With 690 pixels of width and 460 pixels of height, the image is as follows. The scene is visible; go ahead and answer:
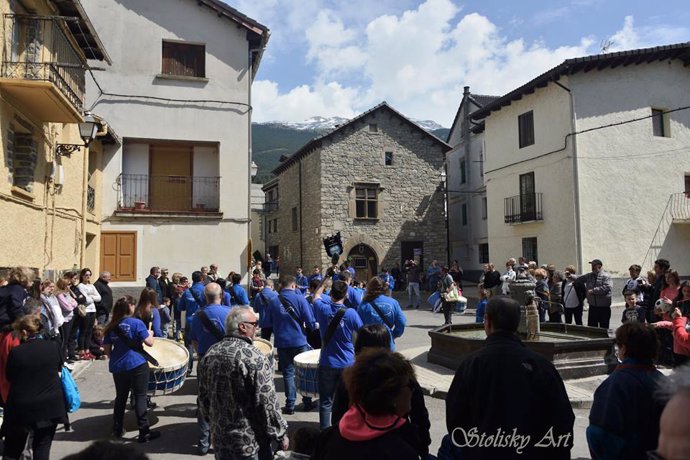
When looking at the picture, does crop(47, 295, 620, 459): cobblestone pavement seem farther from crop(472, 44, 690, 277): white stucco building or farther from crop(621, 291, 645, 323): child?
crop(472, 44, 690, 277): white stucco building

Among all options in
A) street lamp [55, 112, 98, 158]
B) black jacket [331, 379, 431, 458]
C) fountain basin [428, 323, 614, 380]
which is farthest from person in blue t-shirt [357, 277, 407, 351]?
street lamp [55, 112, 98, 158]

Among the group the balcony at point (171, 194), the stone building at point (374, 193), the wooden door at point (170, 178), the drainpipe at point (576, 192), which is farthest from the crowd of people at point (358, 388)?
the stone building at point (374, 193)

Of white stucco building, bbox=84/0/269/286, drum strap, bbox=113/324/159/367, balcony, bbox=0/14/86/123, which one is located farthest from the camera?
white stucco building, bbox=84/0/269/286

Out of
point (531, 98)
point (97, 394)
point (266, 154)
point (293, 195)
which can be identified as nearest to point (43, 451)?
point (97, 394)

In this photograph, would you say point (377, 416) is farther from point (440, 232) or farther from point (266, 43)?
point (440, 232)

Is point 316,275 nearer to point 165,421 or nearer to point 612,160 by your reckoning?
point 165,421

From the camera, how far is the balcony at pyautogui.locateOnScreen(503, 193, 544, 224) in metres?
21.3

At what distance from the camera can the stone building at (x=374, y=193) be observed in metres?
27.4

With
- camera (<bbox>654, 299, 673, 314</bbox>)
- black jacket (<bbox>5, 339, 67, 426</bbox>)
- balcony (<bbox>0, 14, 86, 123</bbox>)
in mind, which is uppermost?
balcony (<bbox>0, 14, 86, 123</bbox>)

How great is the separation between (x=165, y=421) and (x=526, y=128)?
20079 mm

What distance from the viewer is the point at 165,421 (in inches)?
251

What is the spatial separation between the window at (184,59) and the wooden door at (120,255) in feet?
17.3

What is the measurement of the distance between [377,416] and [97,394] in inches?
273

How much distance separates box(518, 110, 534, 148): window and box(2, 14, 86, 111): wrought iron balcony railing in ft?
57.9
